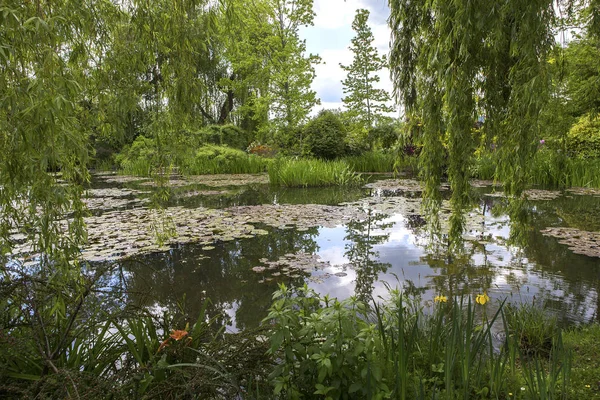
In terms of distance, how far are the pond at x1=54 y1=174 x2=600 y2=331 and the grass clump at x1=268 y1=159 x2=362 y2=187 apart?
303 cm

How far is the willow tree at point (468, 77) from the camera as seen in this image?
2176 mm

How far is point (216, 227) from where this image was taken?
586cm

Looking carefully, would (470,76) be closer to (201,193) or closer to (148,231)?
(148,231)

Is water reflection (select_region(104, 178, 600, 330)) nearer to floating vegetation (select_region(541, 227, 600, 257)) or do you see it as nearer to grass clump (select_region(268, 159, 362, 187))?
floating vegetation (select_region(541, 227, 600, 257))

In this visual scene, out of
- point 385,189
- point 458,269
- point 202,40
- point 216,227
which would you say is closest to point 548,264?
point 458,269

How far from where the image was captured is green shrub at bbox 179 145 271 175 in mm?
14422

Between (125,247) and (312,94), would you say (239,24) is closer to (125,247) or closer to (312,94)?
(125,247)

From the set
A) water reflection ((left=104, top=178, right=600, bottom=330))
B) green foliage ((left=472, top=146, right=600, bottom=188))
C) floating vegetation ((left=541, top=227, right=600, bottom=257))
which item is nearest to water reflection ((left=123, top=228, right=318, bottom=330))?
water reflection ((left=104, top=178, right=600, bottom=330))

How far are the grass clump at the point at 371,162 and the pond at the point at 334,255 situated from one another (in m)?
6.75

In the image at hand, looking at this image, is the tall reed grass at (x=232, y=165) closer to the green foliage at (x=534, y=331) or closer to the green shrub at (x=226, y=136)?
the green shrub at (x=226, y=136)

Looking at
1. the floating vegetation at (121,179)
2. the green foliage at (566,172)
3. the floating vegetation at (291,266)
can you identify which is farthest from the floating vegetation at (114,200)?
the green foliage at (566,172)

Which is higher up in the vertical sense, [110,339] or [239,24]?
[239,24]

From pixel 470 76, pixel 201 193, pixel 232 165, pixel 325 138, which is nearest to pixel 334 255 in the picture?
pixel 470 76

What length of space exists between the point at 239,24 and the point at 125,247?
3.29 m
